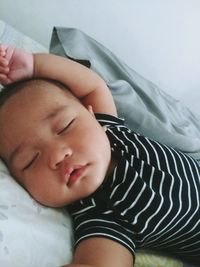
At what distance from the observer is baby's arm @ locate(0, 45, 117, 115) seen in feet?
3.04

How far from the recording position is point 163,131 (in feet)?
3.55

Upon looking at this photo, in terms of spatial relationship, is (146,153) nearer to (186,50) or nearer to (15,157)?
(15,157)

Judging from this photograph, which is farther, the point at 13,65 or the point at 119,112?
the point at 119,112

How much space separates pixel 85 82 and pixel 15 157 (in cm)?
32

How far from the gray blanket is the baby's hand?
209 millimetres

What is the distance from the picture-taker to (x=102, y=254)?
0.71 m

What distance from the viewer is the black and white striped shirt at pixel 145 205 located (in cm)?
79

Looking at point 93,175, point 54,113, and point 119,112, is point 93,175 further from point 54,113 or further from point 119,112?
point 119,112

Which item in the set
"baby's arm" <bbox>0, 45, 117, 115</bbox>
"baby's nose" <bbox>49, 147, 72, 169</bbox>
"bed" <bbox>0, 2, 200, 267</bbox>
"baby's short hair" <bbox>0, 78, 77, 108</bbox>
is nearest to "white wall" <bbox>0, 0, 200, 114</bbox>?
"bed" <bbox>0, 2, 200, 267</bbox>

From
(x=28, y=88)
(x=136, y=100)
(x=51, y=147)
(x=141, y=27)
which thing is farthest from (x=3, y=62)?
(x=141, y=27)

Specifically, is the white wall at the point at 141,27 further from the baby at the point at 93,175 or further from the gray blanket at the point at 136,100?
the baby at the point at 93,175

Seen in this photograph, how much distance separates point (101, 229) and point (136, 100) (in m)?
0.50

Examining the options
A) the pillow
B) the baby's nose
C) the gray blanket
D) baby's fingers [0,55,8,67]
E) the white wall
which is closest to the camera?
the pillow

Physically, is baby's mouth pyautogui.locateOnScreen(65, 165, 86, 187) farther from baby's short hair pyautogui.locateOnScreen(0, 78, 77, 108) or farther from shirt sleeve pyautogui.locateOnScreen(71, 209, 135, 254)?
baby's short hair pyautogui.locateOnScreen(0, 78, 77, 108)
